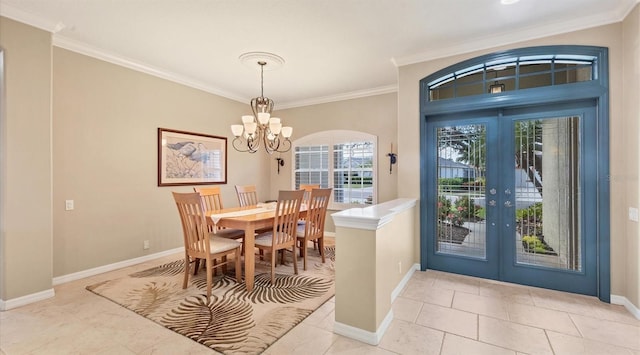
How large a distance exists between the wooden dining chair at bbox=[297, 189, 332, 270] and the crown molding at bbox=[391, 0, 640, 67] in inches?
83.2

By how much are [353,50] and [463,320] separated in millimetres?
3229

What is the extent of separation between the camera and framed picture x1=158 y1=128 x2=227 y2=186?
4.41 m

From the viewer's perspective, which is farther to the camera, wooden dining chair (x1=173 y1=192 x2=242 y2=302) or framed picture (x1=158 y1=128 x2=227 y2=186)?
framed picture (x1=158 y1=128 x2=227 y2=186)

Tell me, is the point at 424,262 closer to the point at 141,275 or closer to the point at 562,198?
the point at 562,198

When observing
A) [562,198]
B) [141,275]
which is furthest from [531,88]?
[141,275]

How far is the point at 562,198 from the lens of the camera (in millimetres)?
3076

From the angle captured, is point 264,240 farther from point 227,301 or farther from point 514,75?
point 514,75

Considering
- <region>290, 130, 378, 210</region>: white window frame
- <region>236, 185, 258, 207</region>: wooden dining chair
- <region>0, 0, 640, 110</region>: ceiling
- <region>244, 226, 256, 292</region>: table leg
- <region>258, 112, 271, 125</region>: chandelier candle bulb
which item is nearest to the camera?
<region>0, 0, 640, 110</region>: ceiling

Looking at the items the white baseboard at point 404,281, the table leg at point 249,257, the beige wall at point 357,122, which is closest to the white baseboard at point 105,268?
the table leg at point 249,257

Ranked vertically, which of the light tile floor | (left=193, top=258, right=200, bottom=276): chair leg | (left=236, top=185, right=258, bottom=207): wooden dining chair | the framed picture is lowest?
the light tile floor

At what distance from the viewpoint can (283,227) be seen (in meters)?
3.57

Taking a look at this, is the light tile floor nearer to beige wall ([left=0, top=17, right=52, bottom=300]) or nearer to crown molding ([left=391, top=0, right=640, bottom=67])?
beige wall ([left=0, top=17, right=52, bottom=300])

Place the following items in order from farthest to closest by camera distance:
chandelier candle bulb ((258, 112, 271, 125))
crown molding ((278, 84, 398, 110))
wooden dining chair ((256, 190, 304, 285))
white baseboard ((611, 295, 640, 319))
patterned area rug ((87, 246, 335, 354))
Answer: crown molding ((278, 84, 398, 110))
chandelier candle bulb ((258, 112, 271, 125))
wooden dining chair ((256, 190, 304, 285))
white baseboard ((611, 295, 640, 319))
patterned area rug ((87, 246, 335, 354))

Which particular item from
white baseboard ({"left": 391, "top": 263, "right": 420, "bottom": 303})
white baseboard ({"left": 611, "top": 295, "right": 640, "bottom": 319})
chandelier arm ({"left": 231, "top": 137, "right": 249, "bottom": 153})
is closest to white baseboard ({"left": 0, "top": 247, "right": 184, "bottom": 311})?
chandelier arm ({"left": 231, "top": 137, "right": 249, "bottom": 153})
